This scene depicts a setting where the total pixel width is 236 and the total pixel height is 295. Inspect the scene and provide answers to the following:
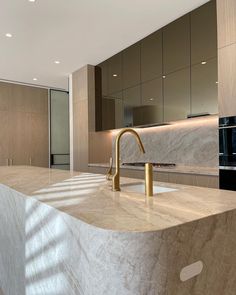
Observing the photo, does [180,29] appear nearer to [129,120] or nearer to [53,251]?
[129,120]

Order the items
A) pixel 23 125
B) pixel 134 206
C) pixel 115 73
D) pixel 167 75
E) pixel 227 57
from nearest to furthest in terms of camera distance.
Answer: pixel 134 206, pixel 227 57, pixel 167 75, pixel 115 73, pixel 23 125

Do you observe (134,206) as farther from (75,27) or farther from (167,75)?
(75,27)

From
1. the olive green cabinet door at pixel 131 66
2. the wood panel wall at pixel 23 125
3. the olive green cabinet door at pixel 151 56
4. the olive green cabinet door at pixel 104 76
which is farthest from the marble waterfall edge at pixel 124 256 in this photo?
the wood panel wall at pixel 23 125

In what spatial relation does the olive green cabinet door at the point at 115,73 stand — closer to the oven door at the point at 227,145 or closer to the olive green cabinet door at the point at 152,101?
the olive green cabinet door at the point at 152,101

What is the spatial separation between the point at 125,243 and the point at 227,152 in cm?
203

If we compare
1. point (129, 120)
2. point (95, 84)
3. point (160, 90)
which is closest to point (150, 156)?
point (129, 120)

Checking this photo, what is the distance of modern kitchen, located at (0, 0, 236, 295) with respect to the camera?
73 cm

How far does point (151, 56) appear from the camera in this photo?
3.42 metres

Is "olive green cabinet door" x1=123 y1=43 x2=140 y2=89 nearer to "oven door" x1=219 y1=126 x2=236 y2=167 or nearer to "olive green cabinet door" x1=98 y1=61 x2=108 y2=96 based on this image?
"olive green cabinet door" x1=98 y1=61 x2=108 y2=96

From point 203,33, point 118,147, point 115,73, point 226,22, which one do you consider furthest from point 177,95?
point 118,147

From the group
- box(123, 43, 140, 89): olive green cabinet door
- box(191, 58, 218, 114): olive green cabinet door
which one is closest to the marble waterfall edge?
box(191, 58, 218, 114): olive green cabinet door

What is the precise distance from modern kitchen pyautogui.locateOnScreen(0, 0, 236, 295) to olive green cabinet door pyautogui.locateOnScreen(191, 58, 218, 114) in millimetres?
14

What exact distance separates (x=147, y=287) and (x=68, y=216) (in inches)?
12.7

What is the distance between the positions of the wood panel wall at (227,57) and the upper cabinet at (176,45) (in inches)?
18.6
